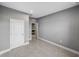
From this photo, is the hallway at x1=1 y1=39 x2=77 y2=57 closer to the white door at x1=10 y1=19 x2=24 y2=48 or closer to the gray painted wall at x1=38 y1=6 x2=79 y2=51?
the white door at x1=10 y1=19 x2=24 y2=48

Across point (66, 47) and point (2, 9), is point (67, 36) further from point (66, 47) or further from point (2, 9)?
point (2, 9)

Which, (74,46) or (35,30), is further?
(35,30)

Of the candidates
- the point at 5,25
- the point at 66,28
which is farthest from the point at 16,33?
the point at 66,28

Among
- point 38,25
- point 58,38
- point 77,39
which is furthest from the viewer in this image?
point 38,25

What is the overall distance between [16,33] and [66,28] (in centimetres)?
307

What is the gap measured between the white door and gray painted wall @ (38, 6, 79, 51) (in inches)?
89.6

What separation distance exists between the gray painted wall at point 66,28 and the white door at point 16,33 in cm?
228

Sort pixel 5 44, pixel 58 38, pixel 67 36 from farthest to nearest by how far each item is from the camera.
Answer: pixel 58 38
pixel 67 36
pixel 5 44

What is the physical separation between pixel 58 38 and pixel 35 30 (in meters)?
3.41

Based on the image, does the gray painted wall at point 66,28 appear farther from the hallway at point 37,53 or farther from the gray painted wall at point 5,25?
the gray painted wall at point 5,25

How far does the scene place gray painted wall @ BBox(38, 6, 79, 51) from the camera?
316 cm

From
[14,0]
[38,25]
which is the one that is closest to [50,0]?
[14,0]

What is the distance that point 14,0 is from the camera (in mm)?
2438

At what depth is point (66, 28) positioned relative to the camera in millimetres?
3688
